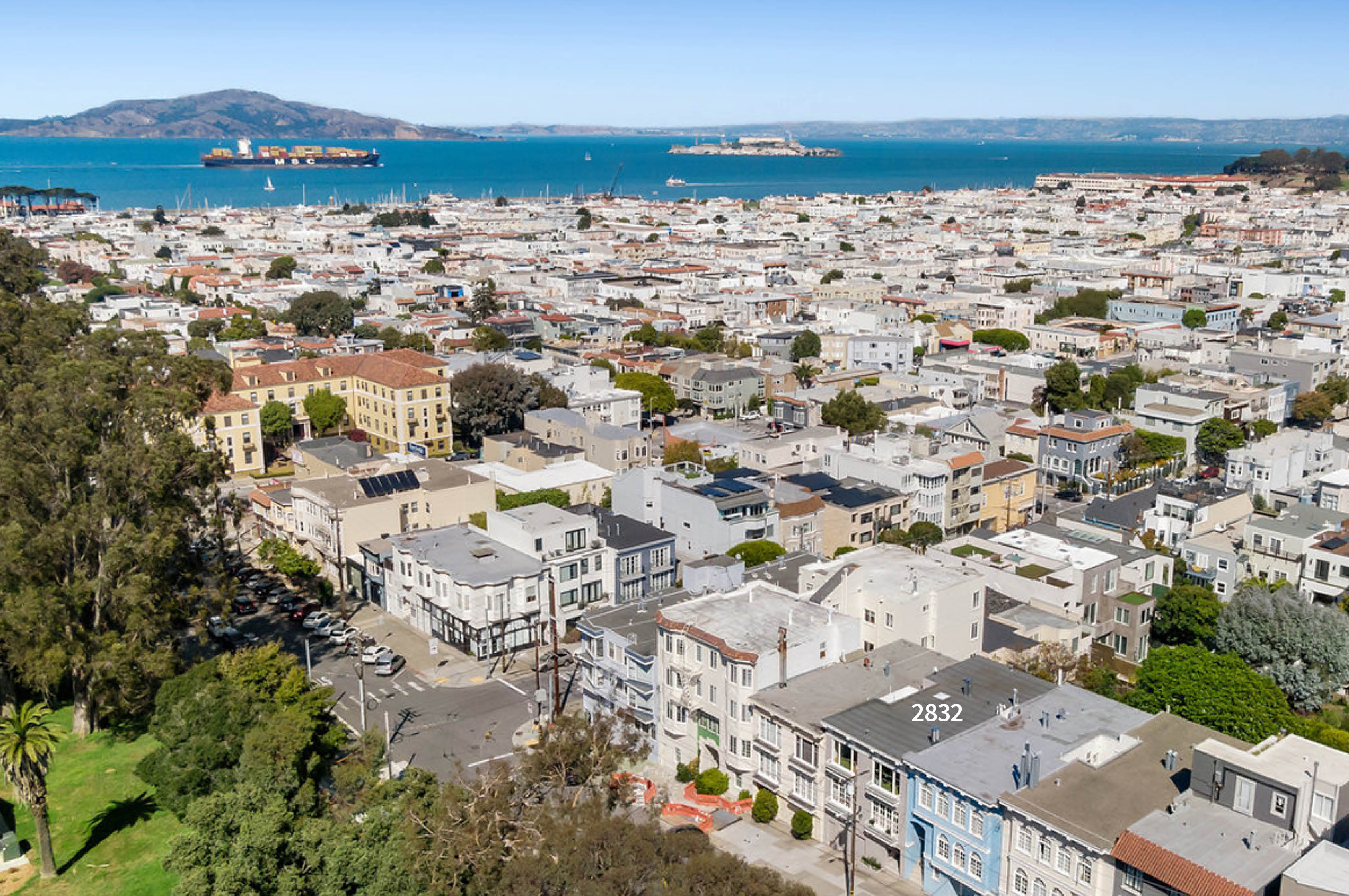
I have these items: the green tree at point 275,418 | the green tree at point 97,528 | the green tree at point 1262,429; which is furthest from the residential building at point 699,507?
the green tree at point 1262,429

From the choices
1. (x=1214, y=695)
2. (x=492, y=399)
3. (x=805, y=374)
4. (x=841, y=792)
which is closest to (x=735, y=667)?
(x=841, y=792)

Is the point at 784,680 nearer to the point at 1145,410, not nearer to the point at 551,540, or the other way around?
the point at 551,540

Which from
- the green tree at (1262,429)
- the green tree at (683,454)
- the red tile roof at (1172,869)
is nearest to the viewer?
the red tile roof at (1172,869)

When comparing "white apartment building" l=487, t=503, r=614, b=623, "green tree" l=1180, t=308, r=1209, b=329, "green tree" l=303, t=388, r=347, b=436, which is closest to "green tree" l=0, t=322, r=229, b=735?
"white apartment building" l=487, t=503, r=614, b=623

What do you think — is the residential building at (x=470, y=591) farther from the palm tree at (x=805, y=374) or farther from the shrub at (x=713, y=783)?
the palm tree at (x=805, y=374)

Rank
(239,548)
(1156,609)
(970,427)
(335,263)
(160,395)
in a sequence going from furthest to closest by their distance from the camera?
(335,263), (970,427), (239,548), (1156,609), (160,395)

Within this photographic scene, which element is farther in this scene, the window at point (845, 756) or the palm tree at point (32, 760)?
the window at point (845, 756)

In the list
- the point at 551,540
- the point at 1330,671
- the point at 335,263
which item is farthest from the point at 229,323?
the point at 1330,671

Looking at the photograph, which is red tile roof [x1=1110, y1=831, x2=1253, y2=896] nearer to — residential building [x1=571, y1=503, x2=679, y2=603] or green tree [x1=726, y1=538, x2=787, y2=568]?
residential building [x1=571, y1=503, x2=679, y2=603]
